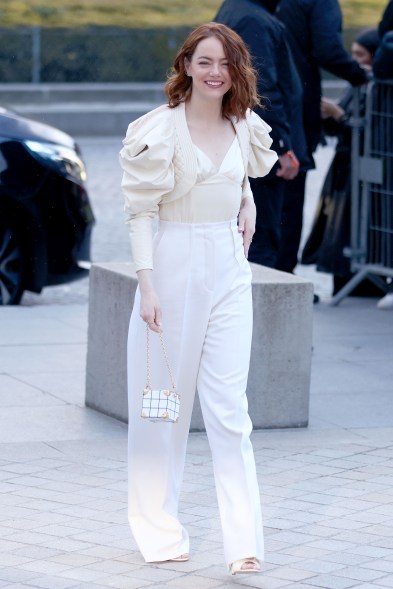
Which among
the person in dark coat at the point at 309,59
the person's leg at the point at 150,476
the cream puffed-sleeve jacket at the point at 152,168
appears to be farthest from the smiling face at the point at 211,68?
the person in dark coat at the point at 309,59

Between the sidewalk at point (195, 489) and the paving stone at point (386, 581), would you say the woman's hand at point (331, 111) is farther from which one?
the paving stone at point (386, 581)

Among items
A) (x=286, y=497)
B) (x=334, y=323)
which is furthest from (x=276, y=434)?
(x=334, y=323)

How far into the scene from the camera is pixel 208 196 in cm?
474

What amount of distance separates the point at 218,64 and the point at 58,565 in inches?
65.5

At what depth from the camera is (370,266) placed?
980 cm

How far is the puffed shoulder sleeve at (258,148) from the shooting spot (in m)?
4.91

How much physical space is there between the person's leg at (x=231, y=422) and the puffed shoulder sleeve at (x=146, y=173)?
275mm

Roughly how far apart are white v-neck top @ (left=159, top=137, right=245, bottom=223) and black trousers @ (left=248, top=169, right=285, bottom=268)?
9.80 ft

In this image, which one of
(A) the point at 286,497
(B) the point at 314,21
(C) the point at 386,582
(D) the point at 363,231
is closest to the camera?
(C) the point at 386,582

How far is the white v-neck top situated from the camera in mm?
4723

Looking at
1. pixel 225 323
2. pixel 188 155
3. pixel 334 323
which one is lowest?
pixel 334 323

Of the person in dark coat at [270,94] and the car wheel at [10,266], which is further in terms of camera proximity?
the car wheel at [10,266]

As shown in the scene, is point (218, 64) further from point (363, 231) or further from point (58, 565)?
point (363, 231)

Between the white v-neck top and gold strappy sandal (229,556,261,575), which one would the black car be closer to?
the white v-neck top
